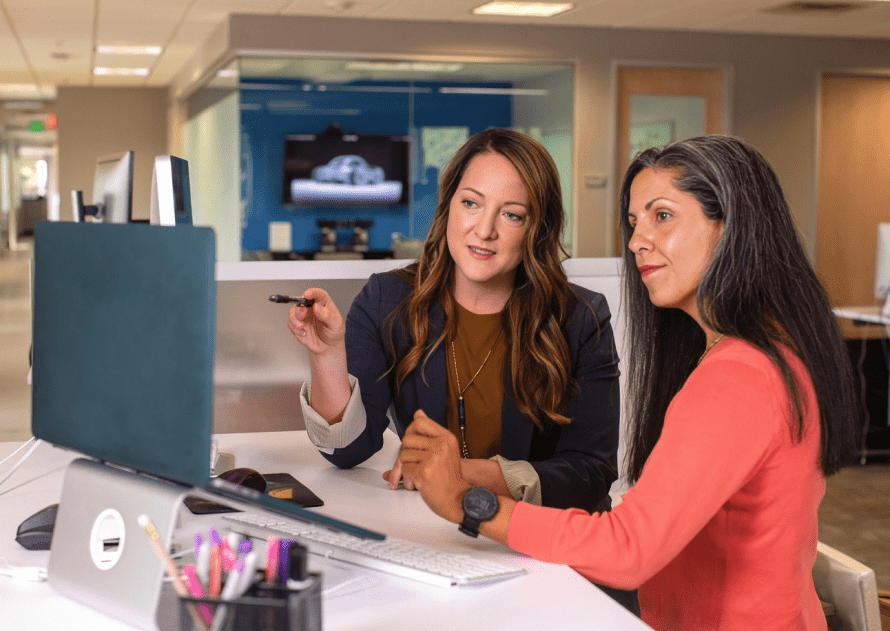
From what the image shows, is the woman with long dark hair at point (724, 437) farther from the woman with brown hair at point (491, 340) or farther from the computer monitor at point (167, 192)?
the computer monitor at point (167, 192)

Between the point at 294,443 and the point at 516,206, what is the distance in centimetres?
71

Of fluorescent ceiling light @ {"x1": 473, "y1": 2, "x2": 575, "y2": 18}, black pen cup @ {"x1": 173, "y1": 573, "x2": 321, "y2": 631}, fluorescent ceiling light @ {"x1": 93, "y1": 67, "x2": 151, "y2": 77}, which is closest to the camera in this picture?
black pen cup @ {"x1": 173, "y1": 573, "x2": 321, "y2": 631}

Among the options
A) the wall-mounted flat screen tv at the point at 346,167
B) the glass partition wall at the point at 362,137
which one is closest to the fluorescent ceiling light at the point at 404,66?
the glass partition wall at the point at 362,137

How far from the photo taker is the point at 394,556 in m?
1.32

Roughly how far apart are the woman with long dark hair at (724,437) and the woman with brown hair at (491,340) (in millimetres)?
473

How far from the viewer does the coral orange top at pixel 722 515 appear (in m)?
1.18

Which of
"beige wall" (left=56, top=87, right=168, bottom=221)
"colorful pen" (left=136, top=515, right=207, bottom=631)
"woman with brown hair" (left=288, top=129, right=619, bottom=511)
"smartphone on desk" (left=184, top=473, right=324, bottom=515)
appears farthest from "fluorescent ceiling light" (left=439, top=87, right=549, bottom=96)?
"beige wall" (left=56, top=87, right=168, bottom=221)

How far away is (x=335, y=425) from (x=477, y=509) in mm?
571

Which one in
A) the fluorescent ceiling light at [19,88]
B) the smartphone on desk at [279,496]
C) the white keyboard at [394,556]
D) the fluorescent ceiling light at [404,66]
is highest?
the fluorescent ceiling light at [19,88]

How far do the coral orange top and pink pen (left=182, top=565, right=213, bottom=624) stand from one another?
46cm

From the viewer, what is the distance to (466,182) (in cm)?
196

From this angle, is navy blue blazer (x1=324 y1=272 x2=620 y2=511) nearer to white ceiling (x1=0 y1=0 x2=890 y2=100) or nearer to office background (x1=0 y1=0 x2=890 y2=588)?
white ceiling (x1=0 y1=0 x2=890 y2=100)

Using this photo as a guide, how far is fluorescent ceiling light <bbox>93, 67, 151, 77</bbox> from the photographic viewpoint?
40.5 feet

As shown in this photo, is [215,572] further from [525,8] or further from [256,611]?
[525,8]
